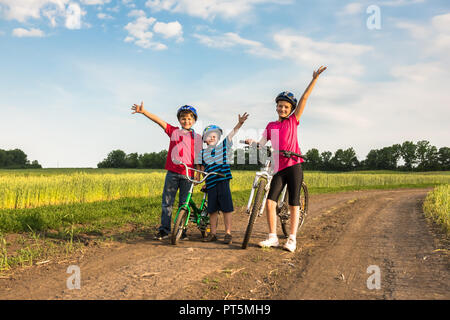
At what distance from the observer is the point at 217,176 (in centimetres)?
571

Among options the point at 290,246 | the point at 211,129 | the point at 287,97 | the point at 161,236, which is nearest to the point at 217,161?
the point at 211,129

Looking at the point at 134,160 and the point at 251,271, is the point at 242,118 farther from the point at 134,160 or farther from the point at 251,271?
the point at 134,160

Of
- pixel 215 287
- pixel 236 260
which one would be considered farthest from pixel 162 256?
pixel 215 287

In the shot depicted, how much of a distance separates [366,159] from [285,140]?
341 feet

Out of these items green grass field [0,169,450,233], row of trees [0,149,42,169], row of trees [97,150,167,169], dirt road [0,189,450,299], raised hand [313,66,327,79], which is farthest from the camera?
row of trees [0,149,42,169]

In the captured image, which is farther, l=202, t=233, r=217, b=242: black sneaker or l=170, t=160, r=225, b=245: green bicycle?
l=202, t=233, r=217, b=242: black sneaker

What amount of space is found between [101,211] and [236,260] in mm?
5811

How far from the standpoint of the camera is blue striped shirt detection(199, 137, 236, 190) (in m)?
5.69

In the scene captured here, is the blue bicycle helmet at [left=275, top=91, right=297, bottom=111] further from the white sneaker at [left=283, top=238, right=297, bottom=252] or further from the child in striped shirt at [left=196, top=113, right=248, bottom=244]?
the white sneaker at [left=283, top=238, right=297, bottom=252]

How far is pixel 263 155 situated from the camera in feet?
18.2

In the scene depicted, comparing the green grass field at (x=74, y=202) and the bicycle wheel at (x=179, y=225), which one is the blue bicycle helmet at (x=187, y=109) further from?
the green grass field at (x=74, y=202)

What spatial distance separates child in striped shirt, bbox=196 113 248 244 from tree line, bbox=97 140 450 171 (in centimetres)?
8185

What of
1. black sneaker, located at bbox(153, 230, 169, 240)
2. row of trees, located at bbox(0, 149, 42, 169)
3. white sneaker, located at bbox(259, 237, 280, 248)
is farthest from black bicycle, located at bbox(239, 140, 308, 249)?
row of trees, located at bbox(0, 149, 42, 169)
